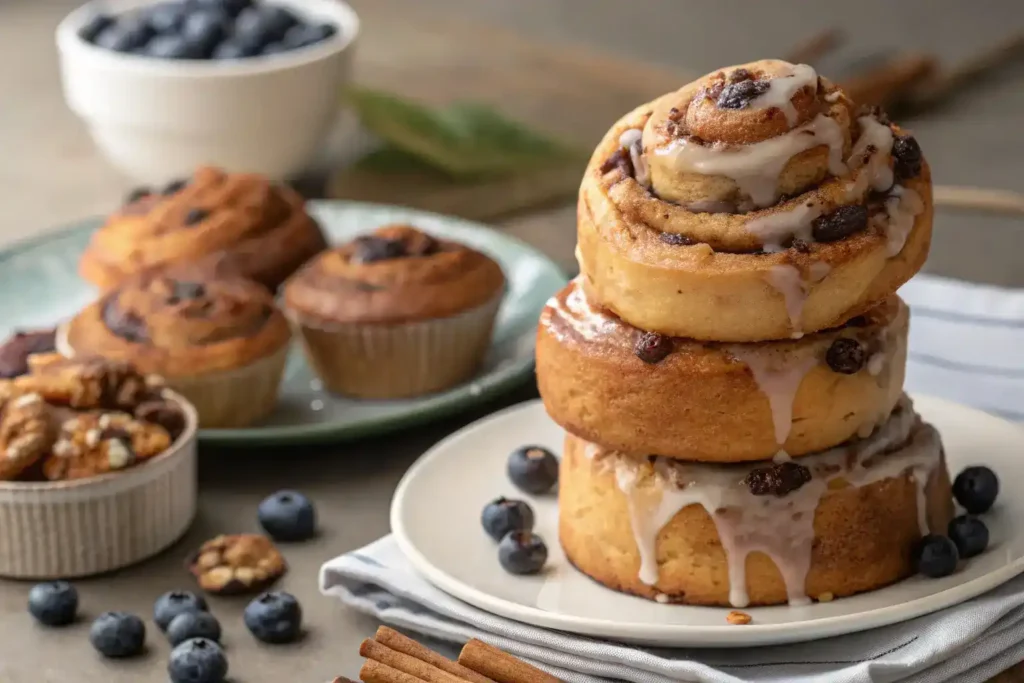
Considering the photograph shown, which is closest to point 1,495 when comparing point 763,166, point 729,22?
point 763,166

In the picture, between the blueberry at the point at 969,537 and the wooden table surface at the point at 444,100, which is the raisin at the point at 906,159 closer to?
the blueberry at the point at 969,537

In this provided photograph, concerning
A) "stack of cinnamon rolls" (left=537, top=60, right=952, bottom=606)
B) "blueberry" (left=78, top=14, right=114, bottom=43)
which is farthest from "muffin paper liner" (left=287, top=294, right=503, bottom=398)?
"blueberry" (left=78, top=14, right=114, bottom=43)

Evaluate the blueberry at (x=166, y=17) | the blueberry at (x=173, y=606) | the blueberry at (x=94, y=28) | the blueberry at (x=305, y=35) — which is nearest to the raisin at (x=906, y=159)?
the blueberry at (x=173, y=606)

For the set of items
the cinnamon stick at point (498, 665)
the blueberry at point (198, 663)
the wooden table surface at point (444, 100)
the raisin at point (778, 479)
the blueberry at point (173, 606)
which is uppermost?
the raisin at point (778, 479)

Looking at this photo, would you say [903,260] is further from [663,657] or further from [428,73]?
[428,73]

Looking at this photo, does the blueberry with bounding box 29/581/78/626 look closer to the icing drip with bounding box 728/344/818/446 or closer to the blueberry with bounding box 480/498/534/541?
the blueberry with bounding box 480/498/534/541
